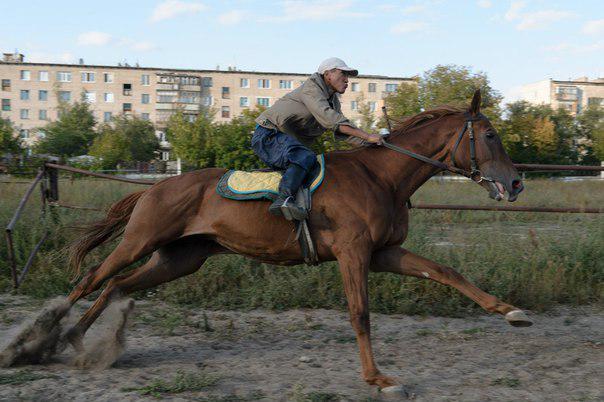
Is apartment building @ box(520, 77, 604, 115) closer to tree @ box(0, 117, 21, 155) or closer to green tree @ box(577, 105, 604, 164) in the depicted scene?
green tree @ box(577, 105, 604, 164)

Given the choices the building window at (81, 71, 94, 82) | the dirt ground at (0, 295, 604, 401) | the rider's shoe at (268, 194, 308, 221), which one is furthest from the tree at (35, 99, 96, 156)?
the rider's shoe at (268, 194, 308, 221)

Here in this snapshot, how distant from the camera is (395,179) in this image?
494 cm

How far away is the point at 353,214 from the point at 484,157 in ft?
3.70

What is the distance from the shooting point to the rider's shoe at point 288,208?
15.2ft

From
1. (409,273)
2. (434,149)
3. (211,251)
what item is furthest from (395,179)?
(211,251)

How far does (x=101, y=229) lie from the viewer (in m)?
5.62

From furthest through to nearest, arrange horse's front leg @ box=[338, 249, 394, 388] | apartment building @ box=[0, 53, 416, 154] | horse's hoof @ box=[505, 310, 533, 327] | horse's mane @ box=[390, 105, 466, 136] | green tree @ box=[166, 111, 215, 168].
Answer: apartment building @ box=[0, 53, 416, 154]
green tree @ box=[166, 111, 215, 168]
horse's mane @ box=[390, 105, 466, 136]
horse's front leg @ box=[338, 249, 394, 388]
horse's hoof @ box=[505, 310, 533, 327]

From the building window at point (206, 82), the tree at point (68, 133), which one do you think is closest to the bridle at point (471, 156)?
the tree at point (68, 133)

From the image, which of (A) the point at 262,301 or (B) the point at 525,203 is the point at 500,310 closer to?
(A) the point at 262,301

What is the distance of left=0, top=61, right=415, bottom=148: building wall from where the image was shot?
76.1 m

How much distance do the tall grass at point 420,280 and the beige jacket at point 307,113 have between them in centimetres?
226

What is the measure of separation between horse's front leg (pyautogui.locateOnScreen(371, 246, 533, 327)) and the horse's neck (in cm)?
48

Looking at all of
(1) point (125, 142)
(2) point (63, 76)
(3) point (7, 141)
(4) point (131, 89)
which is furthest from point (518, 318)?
(2) point (63, 76)

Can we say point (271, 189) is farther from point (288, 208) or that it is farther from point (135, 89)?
point (135, 89)
